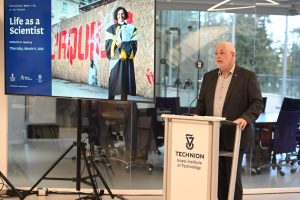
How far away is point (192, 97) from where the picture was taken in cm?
667

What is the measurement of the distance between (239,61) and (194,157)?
4.19 m

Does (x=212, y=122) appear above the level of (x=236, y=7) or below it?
below

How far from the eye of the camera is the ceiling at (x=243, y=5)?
6.20 meters

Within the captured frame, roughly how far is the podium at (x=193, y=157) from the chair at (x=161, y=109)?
2.39m

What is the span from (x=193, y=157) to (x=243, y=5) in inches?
132

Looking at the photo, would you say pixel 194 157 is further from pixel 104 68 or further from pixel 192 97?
pixel 192 97

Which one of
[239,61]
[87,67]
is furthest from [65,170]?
[239,61]

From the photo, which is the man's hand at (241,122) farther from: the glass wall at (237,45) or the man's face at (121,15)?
the glass wall at (237,45)

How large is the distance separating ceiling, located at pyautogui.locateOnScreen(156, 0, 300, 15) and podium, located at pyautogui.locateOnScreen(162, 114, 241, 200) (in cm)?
310

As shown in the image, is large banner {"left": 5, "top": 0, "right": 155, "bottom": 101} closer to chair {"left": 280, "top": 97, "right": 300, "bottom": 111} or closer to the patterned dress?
the patterned dress

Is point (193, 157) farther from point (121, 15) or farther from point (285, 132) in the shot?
point (285, 132)

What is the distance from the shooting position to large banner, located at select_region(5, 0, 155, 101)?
434cm

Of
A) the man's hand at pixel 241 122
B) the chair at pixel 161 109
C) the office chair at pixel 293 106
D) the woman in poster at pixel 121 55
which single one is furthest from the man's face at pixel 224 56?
the office chair at pixel 293 106

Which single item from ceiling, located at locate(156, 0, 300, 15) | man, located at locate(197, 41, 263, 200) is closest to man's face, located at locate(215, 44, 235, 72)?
man, located at locate(197, 41, 263, 200)
